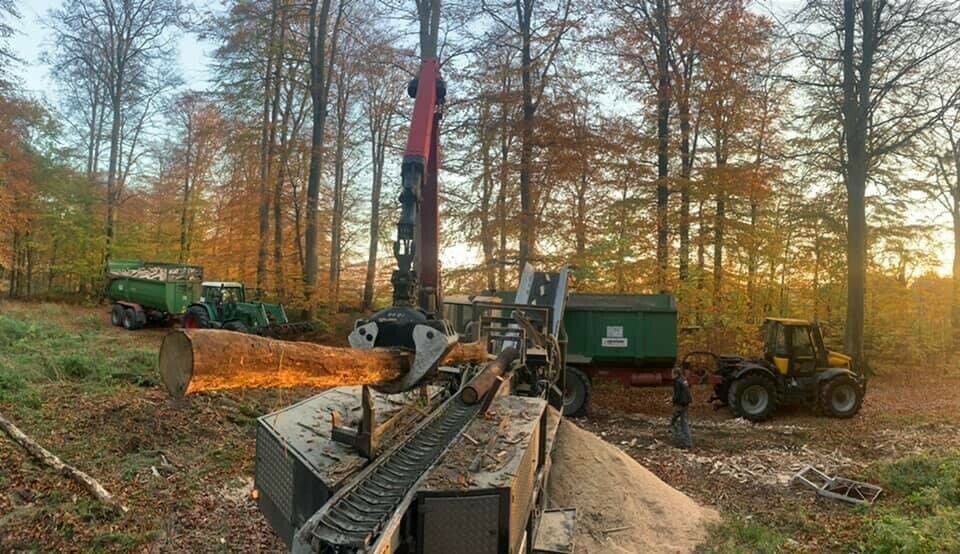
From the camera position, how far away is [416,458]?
14.4 ft

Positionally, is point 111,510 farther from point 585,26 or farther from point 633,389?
point 585,26

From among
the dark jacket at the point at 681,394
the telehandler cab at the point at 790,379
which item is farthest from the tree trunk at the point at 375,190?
the dark jacket at the point at 681,394

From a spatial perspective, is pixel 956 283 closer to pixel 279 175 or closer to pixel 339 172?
pixel 339 172

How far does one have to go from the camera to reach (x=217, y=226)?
1061 inches

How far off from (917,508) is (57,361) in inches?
488

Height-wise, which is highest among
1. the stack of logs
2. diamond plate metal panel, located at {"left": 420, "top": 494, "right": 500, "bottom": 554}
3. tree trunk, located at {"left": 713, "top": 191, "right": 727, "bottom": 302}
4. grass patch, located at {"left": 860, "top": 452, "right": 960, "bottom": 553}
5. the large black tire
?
tree trunk, located at {"left": 713, "top": 191, "right": 727, "bottom": 302}

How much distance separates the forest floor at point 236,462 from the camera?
5512 millimetres

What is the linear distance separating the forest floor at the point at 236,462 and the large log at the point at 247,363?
3.19m

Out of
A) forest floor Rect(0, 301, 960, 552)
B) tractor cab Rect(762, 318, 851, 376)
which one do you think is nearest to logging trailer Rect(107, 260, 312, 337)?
forest floor Rect(0, 301, 960, 552)

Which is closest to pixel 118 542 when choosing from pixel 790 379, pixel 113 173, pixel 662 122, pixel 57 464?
pixel 57 464

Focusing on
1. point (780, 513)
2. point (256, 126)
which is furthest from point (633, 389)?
point (256, 126)

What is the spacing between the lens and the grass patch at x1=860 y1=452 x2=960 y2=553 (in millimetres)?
5285

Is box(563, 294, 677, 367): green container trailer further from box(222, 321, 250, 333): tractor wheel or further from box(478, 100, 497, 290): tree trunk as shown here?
box(222, 321, 250, 333): tractor wheel

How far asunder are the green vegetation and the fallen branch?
1.78 metres
